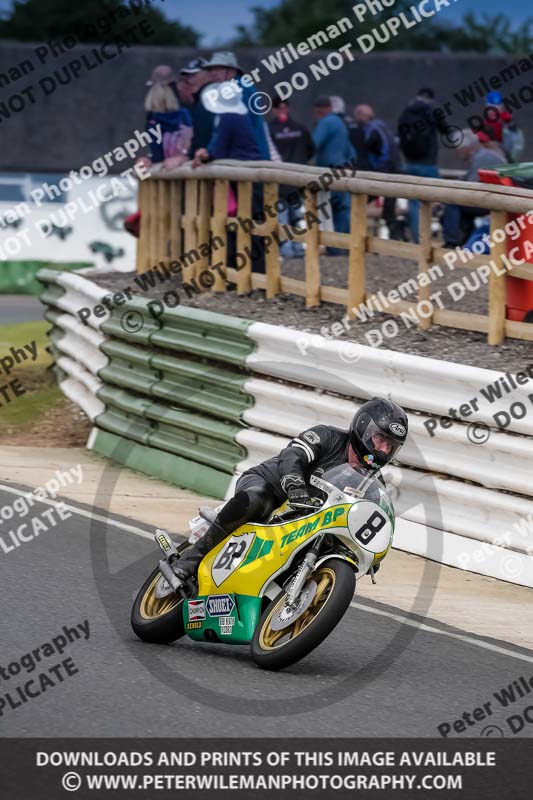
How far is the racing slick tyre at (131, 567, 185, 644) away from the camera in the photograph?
678 cm

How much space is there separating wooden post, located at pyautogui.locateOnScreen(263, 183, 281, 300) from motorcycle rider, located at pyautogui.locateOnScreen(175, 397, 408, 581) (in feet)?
16.8

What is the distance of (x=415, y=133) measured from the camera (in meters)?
16.5

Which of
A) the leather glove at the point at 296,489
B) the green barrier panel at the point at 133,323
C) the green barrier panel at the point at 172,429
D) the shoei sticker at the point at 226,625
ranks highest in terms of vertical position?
the leather glove at the point at 296,489

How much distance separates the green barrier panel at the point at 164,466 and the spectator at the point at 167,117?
3252mm

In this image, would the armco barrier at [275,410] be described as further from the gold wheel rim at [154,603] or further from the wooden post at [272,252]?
the gold wheel rim at [154,603]

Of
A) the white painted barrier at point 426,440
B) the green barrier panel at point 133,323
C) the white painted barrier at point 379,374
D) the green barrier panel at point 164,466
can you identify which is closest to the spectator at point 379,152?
the green barrier panel at point 133,323

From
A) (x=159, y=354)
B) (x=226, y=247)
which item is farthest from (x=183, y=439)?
(x=226, y=247)

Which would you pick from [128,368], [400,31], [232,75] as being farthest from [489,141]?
[400,31]

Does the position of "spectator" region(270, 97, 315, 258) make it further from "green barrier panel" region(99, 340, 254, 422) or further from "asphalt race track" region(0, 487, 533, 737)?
"asphalt race track" region(0, 487, 533, 737)

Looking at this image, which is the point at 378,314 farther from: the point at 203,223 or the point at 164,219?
the point at 164,219

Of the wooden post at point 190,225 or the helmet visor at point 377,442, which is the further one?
the wooden post at point 190,225

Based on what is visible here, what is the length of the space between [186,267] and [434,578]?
5.48 meters

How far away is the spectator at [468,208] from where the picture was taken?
48.4 feet
